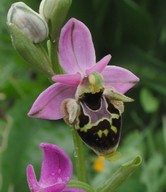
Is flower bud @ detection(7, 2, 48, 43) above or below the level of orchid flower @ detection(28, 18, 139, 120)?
above

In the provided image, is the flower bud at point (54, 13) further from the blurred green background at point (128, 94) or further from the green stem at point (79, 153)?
the blurred green background at point (128, 94)

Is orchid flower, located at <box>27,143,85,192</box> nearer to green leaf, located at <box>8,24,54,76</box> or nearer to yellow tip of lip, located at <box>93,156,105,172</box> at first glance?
green leaf, located at <box>8,24,54,76</box>

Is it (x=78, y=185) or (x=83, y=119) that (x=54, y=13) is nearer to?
(x=83, y=119)

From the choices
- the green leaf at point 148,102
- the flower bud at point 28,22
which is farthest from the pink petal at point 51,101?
the green leaf at point 148,102

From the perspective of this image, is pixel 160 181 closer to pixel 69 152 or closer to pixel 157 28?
pixel 69 152

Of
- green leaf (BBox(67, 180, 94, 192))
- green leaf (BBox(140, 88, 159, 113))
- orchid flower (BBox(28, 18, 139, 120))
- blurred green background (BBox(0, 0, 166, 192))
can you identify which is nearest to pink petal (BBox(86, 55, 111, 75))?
orchid flower (BBox(28, 18, 139, 120))
